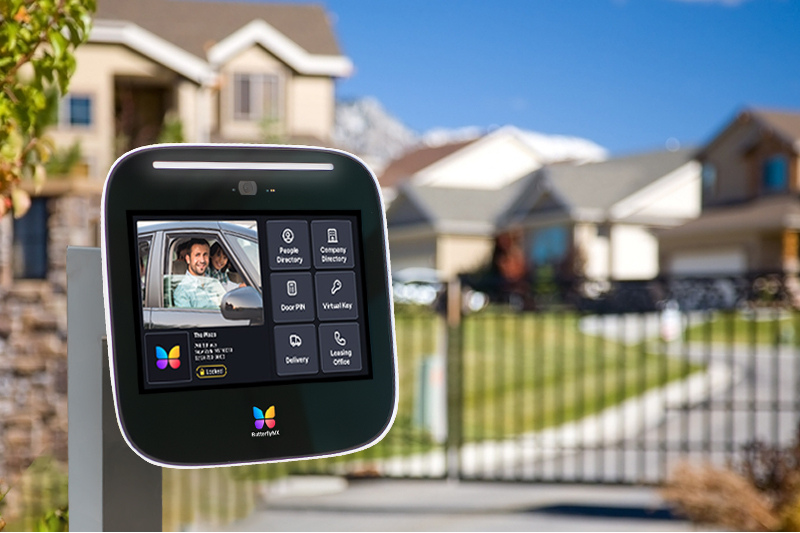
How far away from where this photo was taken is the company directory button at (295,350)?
0.97 m

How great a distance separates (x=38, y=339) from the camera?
8477 mm

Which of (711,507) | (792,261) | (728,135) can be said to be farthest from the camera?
(728,135)

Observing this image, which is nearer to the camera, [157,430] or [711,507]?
[157,430]

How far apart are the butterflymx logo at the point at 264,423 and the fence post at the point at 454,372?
6607 mm

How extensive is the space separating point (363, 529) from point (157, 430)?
5.29 meters

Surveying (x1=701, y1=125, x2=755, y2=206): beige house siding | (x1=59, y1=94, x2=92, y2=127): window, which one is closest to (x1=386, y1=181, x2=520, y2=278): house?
(x1=701, y1=125, x2=755, y2=206): beige house siding

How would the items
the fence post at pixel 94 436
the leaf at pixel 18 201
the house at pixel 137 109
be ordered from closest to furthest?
1. the fence post at pixel 94 436
2. the leaf at pixel 18 201
3. the house at pixel 137 109

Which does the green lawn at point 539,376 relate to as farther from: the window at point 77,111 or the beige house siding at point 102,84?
the window at point 77,111

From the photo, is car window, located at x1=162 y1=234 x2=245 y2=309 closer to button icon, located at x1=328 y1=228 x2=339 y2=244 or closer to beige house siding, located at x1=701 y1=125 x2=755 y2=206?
button icon, located at x1=328 y1=228 x2=339 y2=244

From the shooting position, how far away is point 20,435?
25.7 ft

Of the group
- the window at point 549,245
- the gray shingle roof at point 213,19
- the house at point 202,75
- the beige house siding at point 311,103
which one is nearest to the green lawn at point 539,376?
the house at point 202,75

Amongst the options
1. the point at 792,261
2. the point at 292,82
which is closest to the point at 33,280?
the point at 292,82

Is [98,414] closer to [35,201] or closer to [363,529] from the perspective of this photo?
[363,529]

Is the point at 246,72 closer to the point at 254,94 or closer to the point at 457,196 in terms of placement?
the point at 254,94
